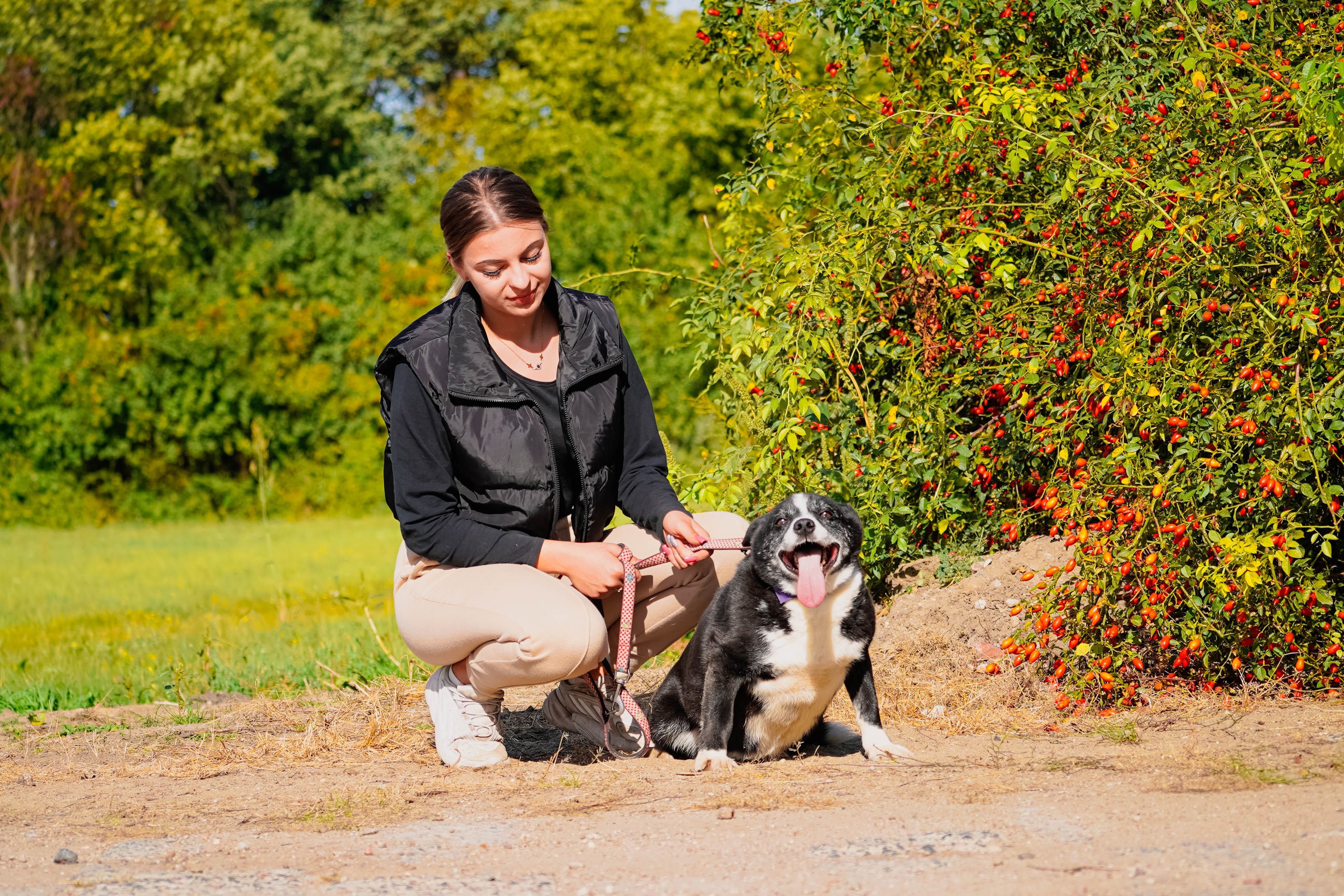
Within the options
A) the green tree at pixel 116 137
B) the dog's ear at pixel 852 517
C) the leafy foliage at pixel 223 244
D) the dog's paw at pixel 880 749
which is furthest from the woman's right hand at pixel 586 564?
the green tree at pixel 116 137

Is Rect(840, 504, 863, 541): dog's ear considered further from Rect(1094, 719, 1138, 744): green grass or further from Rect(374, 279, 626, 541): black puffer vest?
Rect(1094, 719, 1138, 744): green grass

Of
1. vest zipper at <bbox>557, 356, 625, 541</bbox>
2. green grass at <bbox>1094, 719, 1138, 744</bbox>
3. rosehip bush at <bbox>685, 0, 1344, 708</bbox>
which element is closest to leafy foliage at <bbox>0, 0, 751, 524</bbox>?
rosehip bush at <bbox>685, 0, 1344, 708</bbox>

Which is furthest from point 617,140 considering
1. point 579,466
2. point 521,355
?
point 579,466

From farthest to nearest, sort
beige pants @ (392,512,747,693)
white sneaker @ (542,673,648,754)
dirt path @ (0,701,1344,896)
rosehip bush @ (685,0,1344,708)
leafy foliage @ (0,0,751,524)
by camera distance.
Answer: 1. leafy foliage @ (0,0,751,524)
2. white sneaker @ (542,673,648,754)
3. rosehip bush @ (685,0,1344,708)
4. beige pants @ (392,512,747,693)
5. dirt path @ (0,701,1344,896)

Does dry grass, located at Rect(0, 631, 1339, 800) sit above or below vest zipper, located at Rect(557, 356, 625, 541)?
below

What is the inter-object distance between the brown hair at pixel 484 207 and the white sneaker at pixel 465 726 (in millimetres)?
1474

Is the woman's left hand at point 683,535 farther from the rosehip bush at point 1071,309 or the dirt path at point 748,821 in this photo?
the rosehip bush at point 1071,309

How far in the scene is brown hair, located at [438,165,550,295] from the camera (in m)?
4.04

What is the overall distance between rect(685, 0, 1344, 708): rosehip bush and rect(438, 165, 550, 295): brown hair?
116 cm

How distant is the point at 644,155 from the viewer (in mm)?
22703

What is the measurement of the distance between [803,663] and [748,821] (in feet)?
2.48

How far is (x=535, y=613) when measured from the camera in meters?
3.94

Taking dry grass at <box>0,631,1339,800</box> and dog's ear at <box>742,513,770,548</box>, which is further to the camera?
dog's ear at <box>742,513,770,548</box>

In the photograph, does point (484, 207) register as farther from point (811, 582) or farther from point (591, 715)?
point (591, 715)
